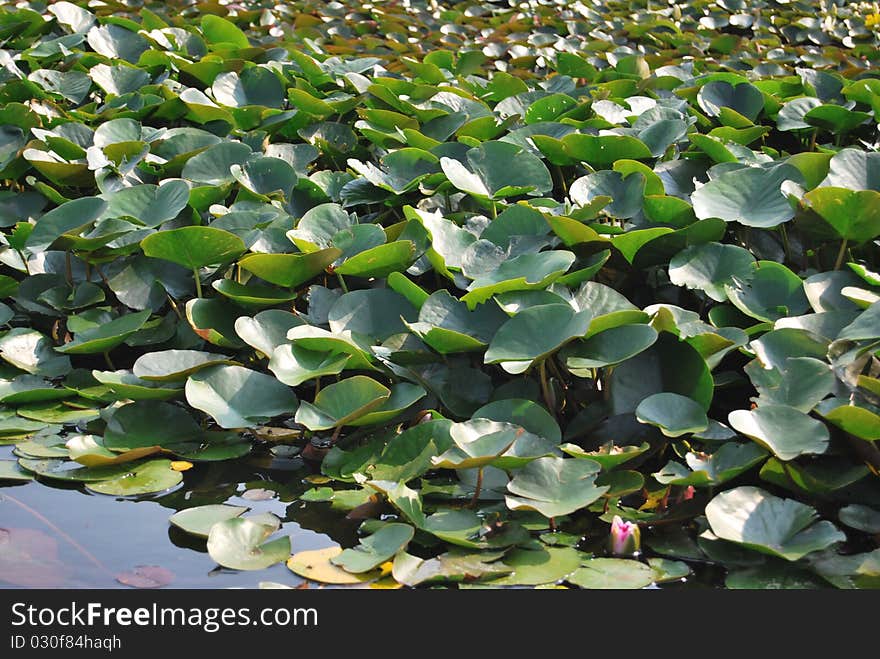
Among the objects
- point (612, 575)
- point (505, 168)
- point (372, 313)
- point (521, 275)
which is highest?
point (505, 168)

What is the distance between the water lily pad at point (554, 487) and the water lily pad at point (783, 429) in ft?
0.74

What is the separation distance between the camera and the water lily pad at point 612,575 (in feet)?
4.13

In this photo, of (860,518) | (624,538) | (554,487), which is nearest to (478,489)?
(554,487)

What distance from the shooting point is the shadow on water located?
128 cm

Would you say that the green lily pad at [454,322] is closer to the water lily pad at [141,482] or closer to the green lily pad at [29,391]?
the water lily pad at [141,482]

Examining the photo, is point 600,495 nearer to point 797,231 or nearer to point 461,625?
point 461,625

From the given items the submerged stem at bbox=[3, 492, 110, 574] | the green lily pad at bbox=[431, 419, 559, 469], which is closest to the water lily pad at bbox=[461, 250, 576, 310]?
the green lily pad at bbox=[431, 419, 559, 469]

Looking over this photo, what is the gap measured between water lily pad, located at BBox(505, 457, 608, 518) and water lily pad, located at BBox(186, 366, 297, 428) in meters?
0.44

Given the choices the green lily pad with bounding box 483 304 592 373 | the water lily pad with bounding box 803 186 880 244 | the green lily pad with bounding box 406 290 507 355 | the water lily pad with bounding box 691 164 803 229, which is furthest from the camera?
the water lily pad with bounding box 691 164 803 229

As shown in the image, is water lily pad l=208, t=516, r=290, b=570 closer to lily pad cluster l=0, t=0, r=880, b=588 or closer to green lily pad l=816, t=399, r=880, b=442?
lily pad cluster l=0, t=0, r=880, b=588

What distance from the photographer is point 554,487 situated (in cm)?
137

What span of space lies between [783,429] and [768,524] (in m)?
0.15

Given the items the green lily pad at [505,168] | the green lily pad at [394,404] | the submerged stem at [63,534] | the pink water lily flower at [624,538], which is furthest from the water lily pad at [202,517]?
the green lily pad at [505,168]

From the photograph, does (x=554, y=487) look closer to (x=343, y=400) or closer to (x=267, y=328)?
(x=343, y=400)
